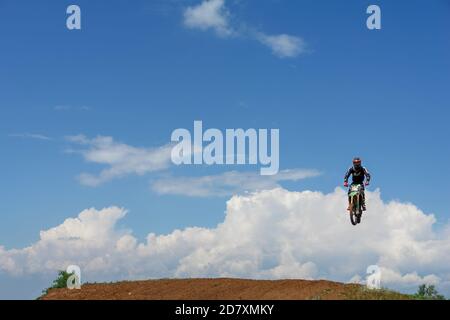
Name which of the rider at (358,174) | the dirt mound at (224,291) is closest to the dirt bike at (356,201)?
the rider at (358,174)

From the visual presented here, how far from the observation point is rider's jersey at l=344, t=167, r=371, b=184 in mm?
28386

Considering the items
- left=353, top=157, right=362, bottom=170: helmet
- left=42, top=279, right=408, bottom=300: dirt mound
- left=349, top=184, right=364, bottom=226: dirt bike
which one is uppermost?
left=353, top=157, right=362, bottom=170: helmet

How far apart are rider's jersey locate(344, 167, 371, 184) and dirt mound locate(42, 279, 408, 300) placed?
16.8 feet

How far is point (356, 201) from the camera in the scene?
94.1 feet

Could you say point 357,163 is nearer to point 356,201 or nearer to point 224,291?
point 356,201

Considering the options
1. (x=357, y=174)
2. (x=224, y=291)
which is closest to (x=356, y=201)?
(x=357, y=174)

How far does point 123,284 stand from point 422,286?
16.4 meters

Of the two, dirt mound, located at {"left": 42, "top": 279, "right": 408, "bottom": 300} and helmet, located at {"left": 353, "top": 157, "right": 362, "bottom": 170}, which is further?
helmet, located at {"left": 353, "top": 157, "right": 362, "bottom": 170}

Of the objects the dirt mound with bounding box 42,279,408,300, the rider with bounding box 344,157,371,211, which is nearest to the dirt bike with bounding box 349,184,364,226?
the rider with bounding box 344,157,371,211

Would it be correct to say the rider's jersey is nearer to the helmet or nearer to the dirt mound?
the helmet

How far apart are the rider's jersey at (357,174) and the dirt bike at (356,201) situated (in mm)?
262
